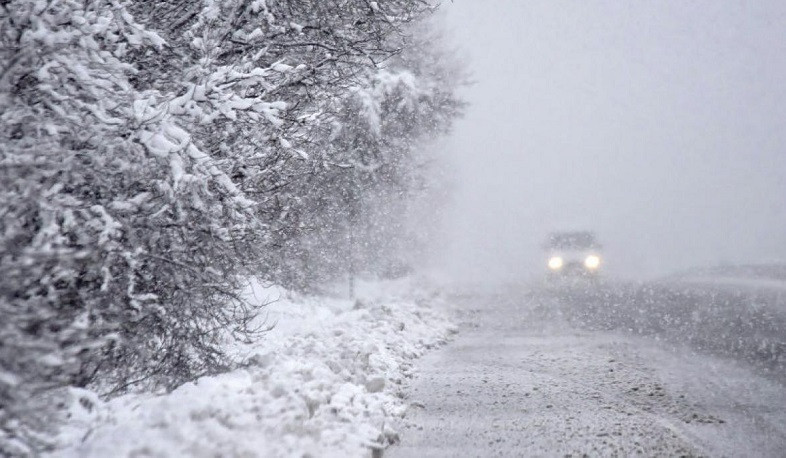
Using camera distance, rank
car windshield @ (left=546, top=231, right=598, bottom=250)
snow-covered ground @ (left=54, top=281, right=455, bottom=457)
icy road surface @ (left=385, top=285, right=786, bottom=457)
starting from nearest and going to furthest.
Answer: snow-covered ground @ (left=54, top=281, right=455, bottom=457) → icy road surface @ (left=385, top=285, right=786, bottom=457) → car windshield @ (left=546, top=231, right=598, bottom=250)

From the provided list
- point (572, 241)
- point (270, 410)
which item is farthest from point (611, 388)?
point (572, 241)

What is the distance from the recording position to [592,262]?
64.7 ft

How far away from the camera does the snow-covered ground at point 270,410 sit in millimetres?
3238

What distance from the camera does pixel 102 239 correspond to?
10.7 feet

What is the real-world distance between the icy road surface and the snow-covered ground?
1.28ft

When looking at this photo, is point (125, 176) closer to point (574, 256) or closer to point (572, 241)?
point (574, 256)

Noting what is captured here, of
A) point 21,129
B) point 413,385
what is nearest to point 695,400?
point 413,385

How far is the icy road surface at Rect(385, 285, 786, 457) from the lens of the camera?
4.48m

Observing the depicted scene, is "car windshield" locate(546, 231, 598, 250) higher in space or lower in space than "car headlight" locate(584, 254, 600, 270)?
higher

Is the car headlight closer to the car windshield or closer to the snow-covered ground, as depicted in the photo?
the car windshield

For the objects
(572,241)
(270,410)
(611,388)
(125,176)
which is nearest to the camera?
(125,176)

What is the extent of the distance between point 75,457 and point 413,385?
4.14 m

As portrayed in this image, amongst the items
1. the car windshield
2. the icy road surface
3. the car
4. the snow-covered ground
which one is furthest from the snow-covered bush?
the car windshield

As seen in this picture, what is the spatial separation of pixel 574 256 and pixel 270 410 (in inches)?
688
